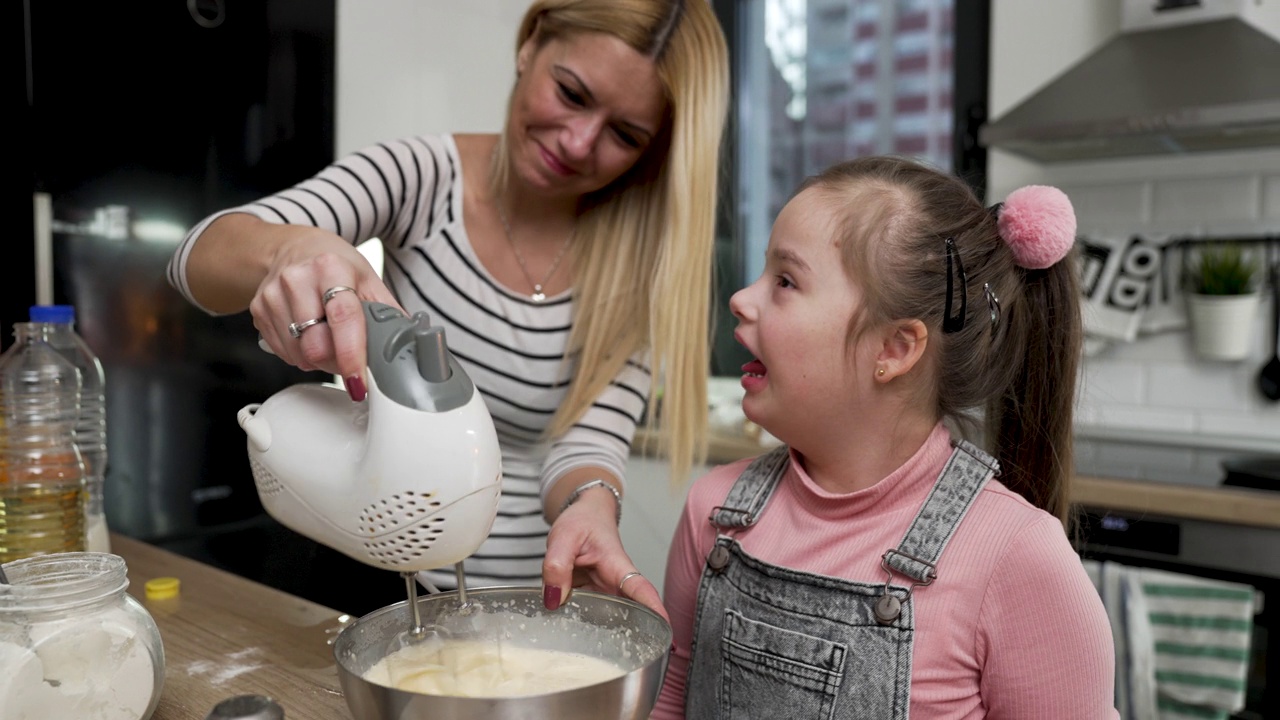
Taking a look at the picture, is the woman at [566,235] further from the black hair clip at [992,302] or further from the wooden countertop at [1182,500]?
the black hair clip at [992,302]

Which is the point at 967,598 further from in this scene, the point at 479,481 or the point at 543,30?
the point at 543,30

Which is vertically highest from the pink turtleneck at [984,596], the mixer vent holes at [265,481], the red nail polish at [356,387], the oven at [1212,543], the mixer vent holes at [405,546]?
the red nail polish at [356,387]

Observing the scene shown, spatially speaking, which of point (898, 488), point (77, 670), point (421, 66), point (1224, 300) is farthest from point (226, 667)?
point (1224, 300)

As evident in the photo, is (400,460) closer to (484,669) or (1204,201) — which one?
(484,669)

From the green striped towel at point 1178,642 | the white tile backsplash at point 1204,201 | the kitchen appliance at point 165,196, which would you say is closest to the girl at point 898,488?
the green striped towel at point 1178,642

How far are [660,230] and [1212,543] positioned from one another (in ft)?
3.82

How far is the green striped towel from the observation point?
160 cm

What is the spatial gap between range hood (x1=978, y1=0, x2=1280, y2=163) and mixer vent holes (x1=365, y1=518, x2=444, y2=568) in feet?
6.02

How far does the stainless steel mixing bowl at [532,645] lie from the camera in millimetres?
507

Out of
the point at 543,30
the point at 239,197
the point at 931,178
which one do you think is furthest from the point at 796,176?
the point at 931,178

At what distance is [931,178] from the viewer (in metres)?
0.99

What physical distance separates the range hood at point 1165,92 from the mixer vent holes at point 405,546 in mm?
1834

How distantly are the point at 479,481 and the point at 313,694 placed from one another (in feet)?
0.94

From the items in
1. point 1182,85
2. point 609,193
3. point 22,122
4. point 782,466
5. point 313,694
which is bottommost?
point 313,694
